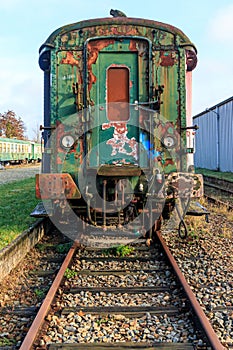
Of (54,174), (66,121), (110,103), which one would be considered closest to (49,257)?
(54,174)

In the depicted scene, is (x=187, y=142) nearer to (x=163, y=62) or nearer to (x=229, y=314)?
(x=163, y=62)

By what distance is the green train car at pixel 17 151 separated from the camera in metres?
39.3

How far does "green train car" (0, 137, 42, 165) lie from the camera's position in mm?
39312

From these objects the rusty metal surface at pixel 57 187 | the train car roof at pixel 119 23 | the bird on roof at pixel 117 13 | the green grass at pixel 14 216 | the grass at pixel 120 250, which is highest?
the bird on roof at pixel 117 13

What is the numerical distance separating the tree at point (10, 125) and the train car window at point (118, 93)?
2485 inches

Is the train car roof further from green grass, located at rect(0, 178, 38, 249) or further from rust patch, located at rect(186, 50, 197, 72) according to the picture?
green grass, located at rect(0, 178, 38, 249)

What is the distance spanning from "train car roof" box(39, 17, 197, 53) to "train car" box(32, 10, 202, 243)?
0.6 inches

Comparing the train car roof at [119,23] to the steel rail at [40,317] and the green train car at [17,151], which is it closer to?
the steel rail at [40,317]

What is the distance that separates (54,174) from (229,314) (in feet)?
10.6

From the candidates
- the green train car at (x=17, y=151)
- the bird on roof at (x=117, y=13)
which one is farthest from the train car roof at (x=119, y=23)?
the green train car at (x=17, y=151)

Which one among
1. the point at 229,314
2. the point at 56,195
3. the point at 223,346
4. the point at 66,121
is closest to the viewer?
the point at 223,346

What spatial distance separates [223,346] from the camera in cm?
314

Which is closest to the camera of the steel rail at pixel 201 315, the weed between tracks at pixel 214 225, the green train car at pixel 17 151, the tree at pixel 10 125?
the steel rail at pixel 201 315

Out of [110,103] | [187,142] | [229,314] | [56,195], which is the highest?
[110,103]
